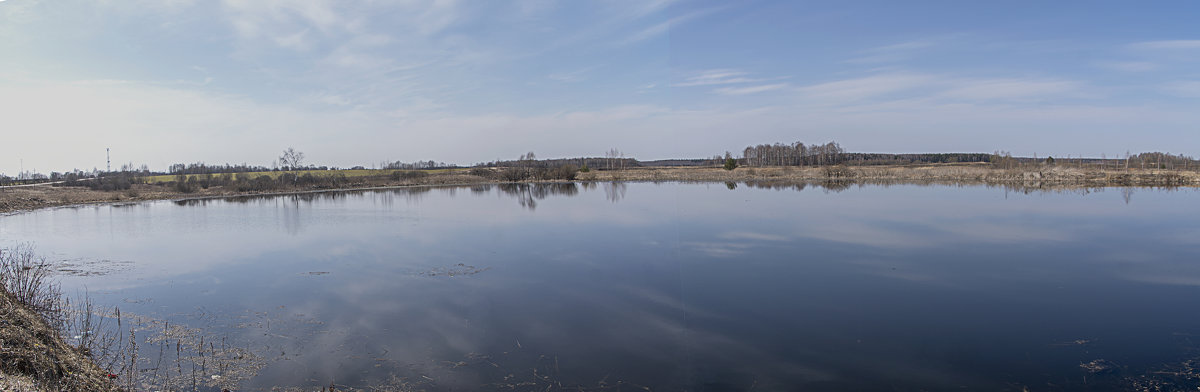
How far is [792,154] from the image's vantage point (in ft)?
271

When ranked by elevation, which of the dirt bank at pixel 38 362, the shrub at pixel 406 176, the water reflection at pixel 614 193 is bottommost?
the dirt bank at pixel 38 362

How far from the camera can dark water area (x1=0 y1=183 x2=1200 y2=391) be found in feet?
16.0

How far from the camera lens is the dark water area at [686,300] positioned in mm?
4867

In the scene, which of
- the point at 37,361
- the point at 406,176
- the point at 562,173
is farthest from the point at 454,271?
the point at 562,173

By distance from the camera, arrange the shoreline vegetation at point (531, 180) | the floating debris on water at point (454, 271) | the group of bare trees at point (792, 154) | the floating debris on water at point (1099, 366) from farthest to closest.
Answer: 1. the group of bare trees at point (792, 154)
2. the shoreline vegetation at point (531, 180)
3. the floating debris on water at point (454, 271)
4. the floating debris on water at point (1099, 366)

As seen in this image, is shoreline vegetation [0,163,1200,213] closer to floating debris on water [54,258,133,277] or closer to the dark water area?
the dark water area

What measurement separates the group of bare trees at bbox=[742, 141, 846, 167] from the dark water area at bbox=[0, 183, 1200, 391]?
65.4 m

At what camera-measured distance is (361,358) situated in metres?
5.30

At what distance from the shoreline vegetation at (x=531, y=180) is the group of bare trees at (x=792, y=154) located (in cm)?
2806

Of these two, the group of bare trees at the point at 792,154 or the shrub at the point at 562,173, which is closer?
the shrub at the point at 562,173

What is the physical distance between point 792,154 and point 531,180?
1843 inches

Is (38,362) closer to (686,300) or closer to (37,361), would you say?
(37,361)

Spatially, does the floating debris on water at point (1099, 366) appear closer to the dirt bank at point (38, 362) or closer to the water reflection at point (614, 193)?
the dirt bank at point (38, 362)

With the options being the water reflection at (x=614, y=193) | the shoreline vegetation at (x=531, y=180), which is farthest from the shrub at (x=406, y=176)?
the water reflection at (x=614, y=193)
